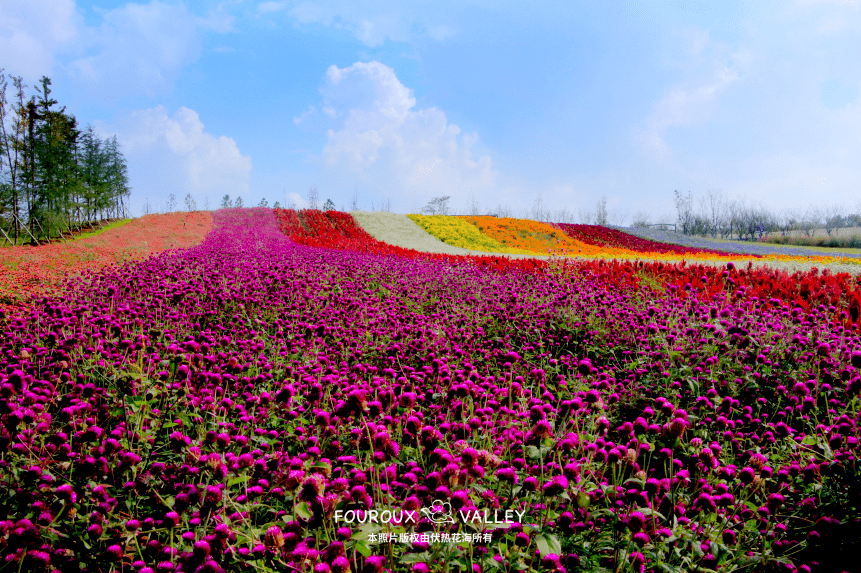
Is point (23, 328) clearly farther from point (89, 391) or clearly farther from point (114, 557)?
point (114, 557)

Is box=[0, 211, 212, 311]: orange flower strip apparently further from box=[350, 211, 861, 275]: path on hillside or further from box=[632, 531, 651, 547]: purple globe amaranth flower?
box=[350, 211, 861, 275]: path on hillside

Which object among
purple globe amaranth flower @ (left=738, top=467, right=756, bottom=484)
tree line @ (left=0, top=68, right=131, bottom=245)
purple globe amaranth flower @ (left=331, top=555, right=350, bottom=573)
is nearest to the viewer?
purple globe amaranth flower @ (left=331, top=555, right=350, bottom=573)

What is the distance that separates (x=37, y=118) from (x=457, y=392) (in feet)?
132

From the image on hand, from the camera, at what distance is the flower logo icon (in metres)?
1.91

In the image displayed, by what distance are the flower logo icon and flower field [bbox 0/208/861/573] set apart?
0.02 meters

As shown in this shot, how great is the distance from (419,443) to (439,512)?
2.32ft

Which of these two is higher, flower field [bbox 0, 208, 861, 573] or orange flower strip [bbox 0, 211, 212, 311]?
orange flower strip [bbox 0, 211, 212, 311]

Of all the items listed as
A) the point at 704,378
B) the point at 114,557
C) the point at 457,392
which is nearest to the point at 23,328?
the point at 114,557

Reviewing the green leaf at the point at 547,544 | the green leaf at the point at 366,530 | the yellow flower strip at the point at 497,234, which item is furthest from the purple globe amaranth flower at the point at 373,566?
the yellow flower strip at the point at 497,234

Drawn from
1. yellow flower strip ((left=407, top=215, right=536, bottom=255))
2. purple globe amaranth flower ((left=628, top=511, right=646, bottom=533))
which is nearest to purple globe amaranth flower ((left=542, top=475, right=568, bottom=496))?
purple globe amaranth flower ((left=628, top=511, right=646, bottom=533))

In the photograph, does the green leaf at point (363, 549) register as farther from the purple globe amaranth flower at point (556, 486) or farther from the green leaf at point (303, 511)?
the purple globe amaranth flower at point (556, 486)

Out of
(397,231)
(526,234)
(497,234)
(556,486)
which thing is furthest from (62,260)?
(526,234)

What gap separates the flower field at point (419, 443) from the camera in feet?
6.31

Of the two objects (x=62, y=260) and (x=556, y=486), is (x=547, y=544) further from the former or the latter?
(x=62, y=260)
